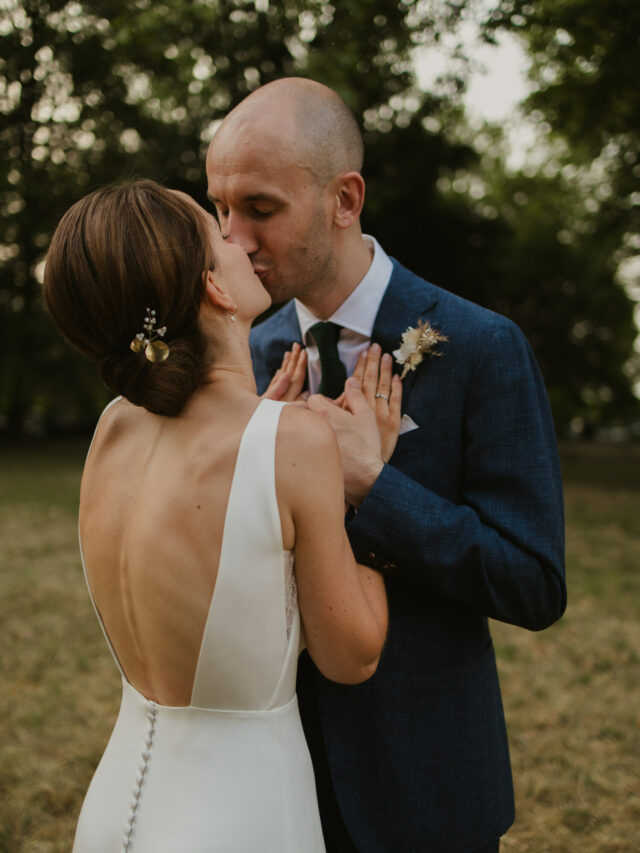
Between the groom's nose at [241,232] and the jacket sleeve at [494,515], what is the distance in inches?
30.4

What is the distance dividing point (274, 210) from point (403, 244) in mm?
14262

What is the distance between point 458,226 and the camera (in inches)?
691

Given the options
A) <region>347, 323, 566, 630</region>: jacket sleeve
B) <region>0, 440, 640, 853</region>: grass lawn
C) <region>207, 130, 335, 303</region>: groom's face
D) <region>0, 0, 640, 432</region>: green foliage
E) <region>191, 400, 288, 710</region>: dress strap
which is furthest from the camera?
<region>0, 0, 640, 432</region>: green foliage

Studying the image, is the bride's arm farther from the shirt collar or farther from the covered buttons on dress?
the shirt collar

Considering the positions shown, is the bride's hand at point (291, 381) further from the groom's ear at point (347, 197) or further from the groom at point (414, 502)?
the groom's ear at point (347, 197)

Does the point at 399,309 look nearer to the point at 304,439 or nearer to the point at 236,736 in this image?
the point at 304,439

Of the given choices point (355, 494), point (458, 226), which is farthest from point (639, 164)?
point (355, 494)

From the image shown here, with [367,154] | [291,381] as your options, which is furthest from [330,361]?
[367,154]

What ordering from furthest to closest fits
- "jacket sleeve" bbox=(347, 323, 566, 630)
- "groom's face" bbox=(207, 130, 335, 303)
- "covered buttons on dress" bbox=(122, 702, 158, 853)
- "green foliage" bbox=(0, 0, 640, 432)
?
"green foliage" bbox=(0, 0, 640, 432)
"groom's face" bbox=(207, 130, 335, 303)
"jacket sleeve" bbox=(347, 323, 566, 630)
"covered buttons on dress" bbox=(122, 702, 158, 853)

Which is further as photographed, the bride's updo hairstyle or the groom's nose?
the groom's nose

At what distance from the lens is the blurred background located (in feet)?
13.6

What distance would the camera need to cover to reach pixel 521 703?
17.7 feet

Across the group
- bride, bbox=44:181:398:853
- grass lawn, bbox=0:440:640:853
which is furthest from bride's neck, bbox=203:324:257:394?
grass lawn, bbox=0:440:640:853

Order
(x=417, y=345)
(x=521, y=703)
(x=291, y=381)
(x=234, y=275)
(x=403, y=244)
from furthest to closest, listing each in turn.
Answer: (x=403, y=244) → (x=521, y=703) → (x=291, y=381) → (x=417, y=345) → (x=234, y=275)
